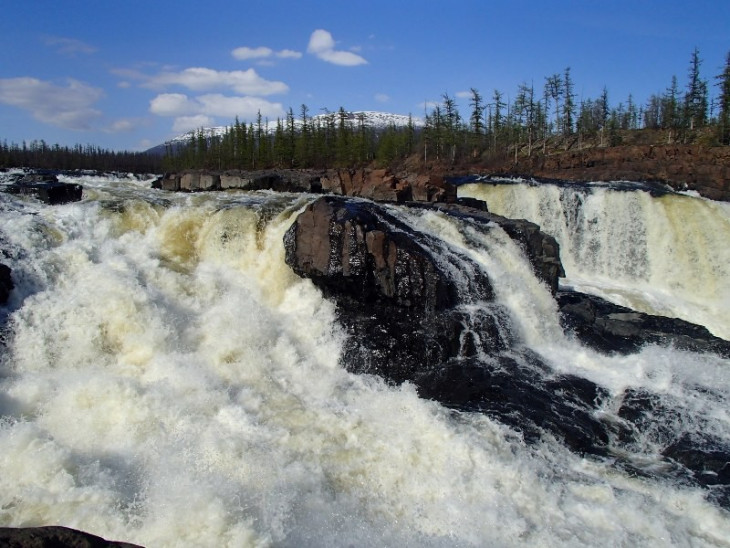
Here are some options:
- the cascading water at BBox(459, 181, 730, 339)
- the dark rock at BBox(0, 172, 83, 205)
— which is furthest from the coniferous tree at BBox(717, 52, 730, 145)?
the dark rock at BBox(0, 172, 83, 205)

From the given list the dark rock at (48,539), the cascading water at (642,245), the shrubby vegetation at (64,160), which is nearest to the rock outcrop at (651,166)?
the cascading water at (642,245)

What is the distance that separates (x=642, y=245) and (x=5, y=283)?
20744 mm


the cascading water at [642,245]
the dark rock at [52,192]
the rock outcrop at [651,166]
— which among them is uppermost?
the rock outcrop at [651,166]

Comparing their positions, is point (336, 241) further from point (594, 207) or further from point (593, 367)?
point (594, 207)

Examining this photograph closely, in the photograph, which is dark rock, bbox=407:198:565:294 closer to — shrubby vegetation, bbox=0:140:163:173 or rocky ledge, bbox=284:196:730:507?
rocky ledge, bbox=284:196:730:507

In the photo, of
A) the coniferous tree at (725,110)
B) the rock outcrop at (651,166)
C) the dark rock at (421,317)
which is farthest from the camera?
the coniferous tree at (725,110)

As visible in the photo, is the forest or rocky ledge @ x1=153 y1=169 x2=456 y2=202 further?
the forest

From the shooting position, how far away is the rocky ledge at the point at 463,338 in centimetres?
843

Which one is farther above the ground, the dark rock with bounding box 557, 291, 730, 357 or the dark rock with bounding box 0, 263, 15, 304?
the dark rock with bounding box 0, 263, 15, 304

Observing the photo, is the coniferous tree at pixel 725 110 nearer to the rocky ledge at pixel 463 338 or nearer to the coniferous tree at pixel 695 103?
the coniferous tree at pixel 695 103

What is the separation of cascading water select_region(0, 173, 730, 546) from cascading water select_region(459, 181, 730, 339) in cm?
697

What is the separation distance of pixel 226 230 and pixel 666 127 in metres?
61.9

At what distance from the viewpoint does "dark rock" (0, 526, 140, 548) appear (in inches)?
127

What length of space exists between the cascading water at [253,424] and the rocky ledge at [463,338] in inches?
16.3
